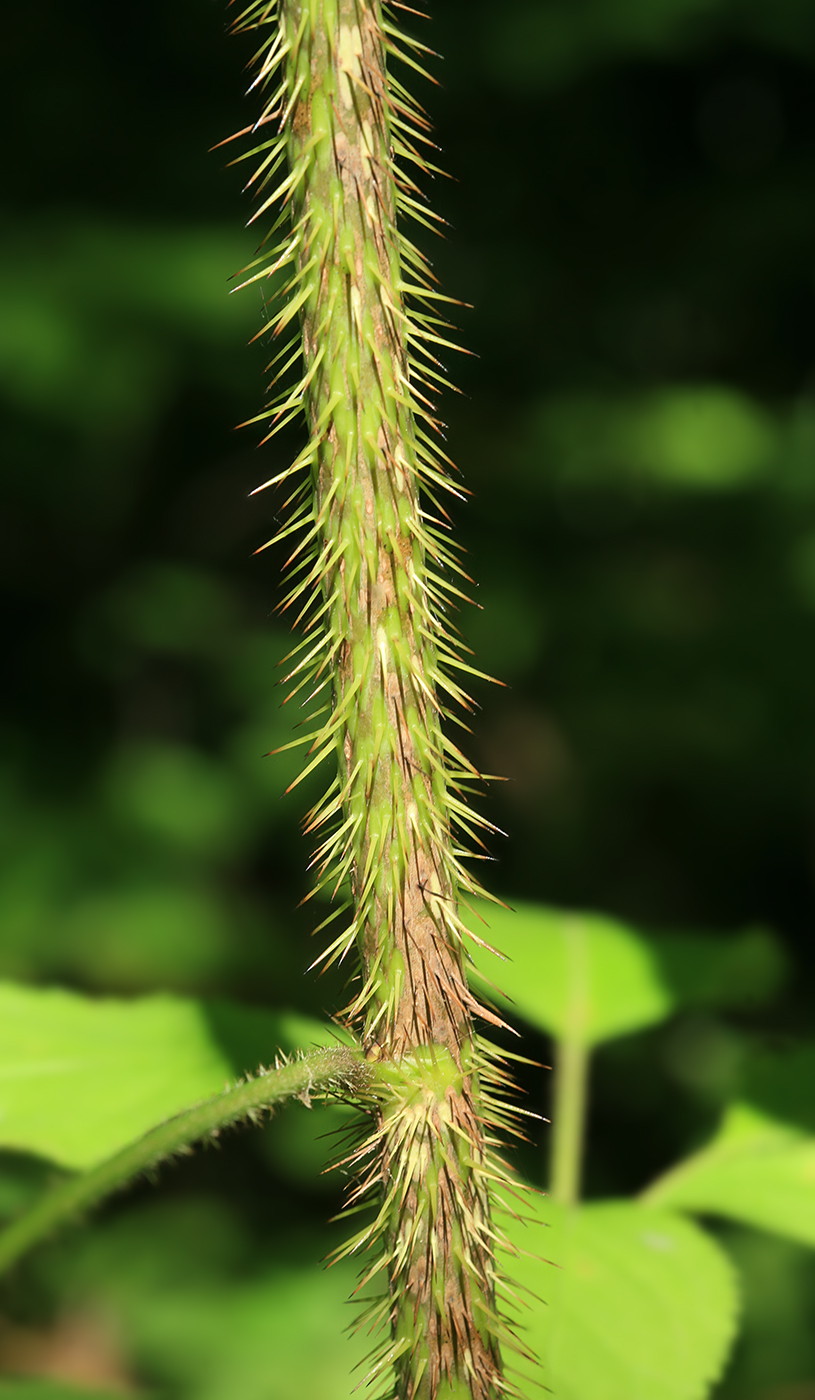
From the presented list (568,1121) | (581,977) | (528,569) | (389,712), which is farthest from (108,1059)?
(528,569)

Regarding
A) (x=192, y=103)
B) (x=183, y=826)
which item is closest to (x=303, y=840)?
(x=183, y=826)

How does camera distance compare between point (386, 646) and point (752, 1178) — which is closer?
point (386, 646)

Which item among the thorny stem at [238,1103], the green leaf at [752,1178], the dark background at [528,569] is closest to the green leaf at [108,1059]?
the thorny stem at [238,1103]

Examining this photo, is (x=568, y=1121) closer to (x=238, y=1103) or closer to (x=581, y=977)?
(x=581, y=977)

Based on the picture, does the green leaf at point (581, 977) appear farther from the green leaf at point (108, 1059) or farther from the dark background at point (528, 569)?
the dark background at point (528, 569)

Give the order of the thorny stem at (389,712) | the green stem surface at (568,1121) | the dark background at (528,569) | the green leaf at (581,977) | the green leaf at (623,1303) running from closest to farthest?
the thorny stem at (389,712) → the green leaf at (623,1303) → the green stem surface at (568,1121) → the green leaf at (581,977) → the dark background at (528,569)

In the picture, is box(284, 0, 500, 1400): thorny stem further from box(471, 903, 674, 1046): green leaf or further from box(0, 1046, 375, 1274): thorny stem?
box(471, 903, 674, 1046): green leaf

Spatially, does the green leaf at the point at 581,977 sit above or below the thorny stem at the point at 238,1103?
below
